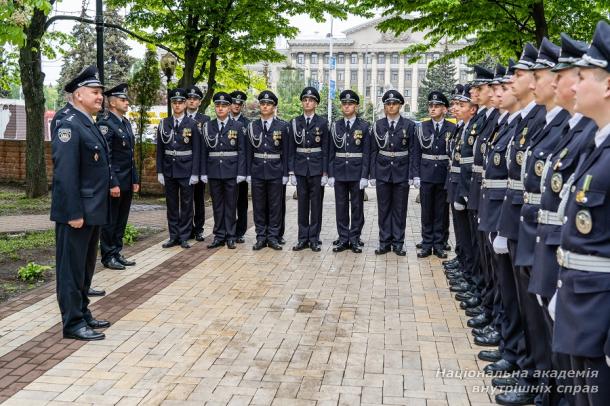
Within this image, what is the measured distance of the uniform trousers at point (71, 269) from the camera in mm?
5505

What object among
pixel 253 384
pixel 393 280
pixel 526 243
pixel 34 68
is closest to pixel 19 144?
pixel 34 68

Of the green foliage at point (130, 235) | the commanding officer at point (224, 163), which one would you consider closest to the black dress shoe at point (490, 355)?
the commanding officer at point (224, 163)

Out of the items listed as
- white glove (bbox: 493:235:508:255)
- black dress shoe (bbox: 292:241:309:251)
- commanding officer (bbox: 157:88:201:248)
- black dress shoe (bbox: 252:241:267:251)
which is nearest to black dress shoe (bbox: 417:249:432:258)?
black dress shoe (bbox: 292:241:309:251)

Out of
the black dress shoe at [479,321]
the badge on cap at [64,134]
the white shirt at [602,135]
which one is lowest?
the black dress shoe at [479,321]

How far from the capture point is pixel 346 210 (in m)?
10.0

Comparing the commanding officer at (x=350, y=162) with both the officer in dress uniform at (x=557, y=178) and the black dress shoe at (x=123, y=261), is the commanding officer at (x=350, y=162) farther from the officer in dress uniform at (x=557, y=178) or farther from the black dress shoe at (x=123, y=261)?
the officer in dress uniform at (x=557, y=178)

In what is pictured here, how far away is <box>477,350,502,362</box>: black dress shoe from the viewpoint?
16.6ft

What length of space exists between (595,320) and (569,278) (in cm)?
23

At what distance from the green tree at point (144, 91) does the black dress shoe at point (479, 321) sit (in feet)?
40.8

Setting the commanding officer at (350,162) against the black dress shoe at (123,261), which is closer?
the black dress shoe at (123,261)

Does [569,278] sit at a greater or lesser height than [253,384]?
greater

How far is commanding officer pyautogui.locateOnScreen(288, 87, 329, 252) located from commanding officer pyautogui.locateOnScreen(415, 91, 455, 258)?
4.93ft

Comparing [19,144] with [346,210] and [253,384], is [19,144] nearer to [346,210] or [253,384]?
[346,210]

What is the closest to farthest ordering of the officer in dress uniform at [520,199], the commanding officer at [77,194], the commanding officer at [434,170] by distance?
the officer in dress uniform at [520,199], the commanding officer at [77,194], the commanding officer at [434,170]
